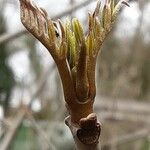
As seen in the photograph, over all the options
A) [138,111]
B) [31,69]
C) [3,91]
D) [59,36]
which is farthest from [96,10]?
[138,111]

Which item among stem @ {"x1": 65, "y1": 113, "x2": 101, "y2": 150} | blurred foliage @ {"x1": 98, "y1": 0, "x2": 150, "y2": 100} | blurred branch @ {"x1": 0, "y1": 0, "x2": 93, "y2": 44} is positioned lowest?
blurred foliage @ {"x1": 98, "y1": 0, "x2": 150, "y2": 100}

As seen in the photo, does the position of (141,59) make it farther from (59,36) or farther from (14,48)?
(59,36)

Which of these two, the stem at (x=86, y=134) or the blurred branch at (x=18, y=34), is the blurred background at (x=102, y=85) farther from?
the stem at (x=86, y=134)

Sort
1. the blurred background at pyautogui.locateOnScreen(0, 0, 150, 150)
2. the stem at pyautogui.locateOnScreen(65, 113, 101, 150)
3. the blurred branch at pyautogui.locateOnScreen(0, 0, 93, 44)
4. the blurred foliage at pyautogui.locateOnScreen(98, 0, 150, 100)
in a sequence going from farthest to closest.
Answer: the blurred foliage at pyautogui.locateOnScreen(98, 0, 150, 100) → the blurred background at pyautogui.locateOnScreen(0, 0, 150, 150) → the blurred branch at pyautogui.locateOnScreen(0, 0, 93, 44) → the stem at pyautogui.locateOnScreen(65, 113, 101, 150)

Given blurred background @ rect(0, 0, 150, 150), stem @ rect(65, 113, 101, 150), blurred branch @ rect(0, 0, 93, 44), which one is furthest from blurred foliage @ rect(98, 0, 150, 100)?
stem @ rect(65, 113, 101, 150)

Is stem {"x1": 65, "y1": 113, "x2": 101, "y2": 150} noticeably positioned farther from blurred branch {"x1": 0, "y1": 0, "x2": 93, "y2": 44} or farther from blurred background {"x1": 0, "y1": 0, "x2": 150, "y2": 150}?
blurred background {"x1": 0, "y1": 0, "x2": 150, "y2": 150}

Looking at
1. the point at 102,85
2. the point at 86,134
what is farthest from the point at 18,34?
the point at 102,85

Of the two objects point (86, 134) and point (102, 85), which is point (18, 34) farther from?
point (102, 85)

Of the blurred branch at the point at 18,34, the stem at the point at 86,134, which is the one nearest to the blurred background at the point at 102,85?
the blurred branch at the point at 18,34
